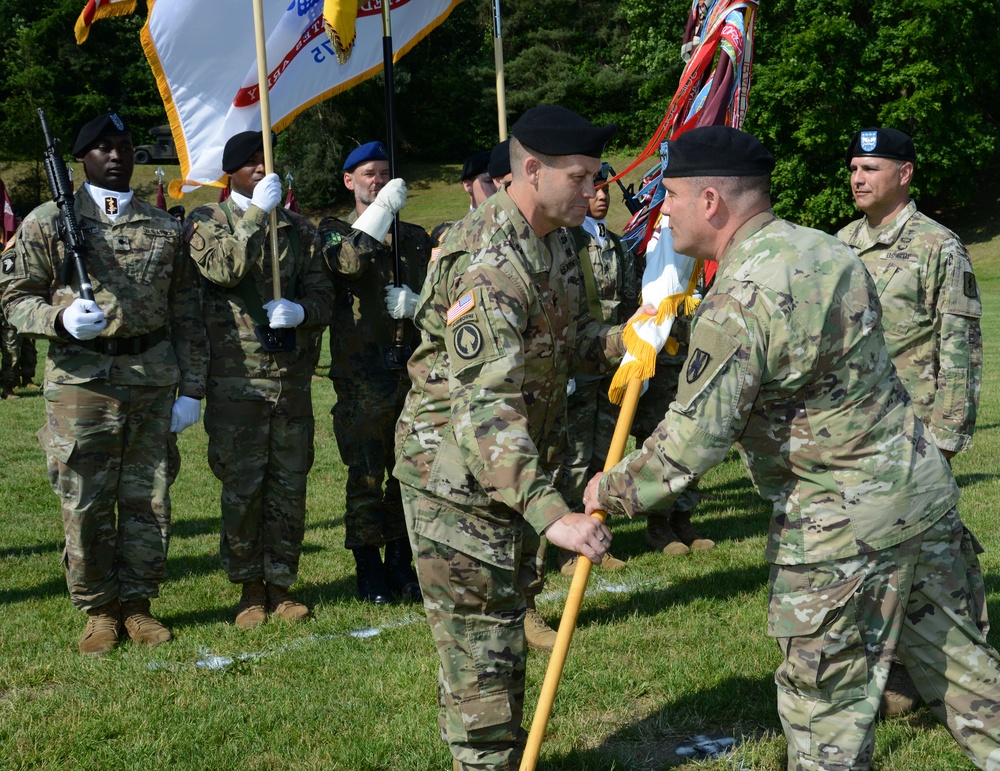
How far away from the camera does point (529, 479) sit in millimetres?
3336

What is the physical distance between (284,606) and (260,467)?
33.9 inches

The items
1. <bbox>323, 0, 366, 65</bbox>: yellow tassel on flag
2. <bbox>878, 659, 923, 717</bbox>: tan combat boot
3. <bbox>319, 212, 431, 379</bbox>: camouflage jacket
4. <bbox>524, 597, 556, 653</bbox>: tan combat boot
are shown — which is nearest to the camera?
<bbox>878, 659, 923, 717</bbox>: tan combat boot

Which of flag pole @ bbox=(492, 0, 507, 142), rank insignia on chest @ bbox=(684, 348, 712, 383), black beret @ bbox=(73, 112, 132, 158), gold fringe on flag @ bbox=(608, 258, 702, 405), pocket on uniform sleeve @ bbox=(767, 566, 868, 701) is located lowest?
pocket on uniform sleeve @ bbox=(767, 566, 868, 701)

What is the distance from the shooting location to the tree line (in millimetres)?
33812

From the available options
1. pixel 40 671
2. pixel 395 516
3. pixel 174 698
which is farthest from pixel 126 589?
pixel 395 516

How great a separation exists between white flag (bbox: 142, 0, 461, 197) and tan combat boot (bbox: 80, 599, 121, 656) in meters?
2.73

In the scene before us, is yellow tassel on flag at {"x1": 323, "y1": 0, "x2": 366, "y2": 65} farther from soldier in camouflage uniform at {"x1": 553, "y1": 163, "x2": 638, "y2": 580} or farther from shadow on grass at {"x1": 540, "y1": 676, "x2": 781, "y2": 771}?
shadow on grass at {"x1": 540, "y1": 676, "x2": 781, "y2": 771}

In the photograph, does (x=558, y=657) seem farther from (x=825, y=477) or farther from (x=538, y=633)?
(x=538, y=633)

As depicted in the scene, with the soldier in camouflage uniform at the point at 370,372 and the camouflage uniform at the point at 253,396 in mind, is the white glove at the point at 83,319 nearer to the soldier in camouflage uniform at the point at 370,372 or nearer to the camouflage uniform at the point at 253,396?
the camouflage uniform at the point at 253,396

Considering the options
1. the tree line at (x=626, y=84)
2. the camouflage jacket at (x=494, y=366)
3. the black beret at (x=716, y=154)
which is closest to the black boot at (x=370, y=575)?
the camouflage jacket at (x=494, y=366)

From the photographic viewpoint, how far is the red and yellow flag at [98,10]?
20.9ft

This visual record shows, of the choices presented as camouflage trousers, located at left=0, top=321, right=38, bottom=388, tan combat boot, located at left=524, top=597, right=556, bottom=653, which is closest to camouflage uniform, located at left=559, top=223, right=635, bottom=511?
tan combat boot, located at left=524, top=597, right=556, bottom=653

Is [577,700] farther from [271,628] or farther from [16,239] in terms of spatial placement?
[16,239]

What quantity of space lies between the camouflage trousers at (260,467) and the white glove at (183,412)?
0.17m
